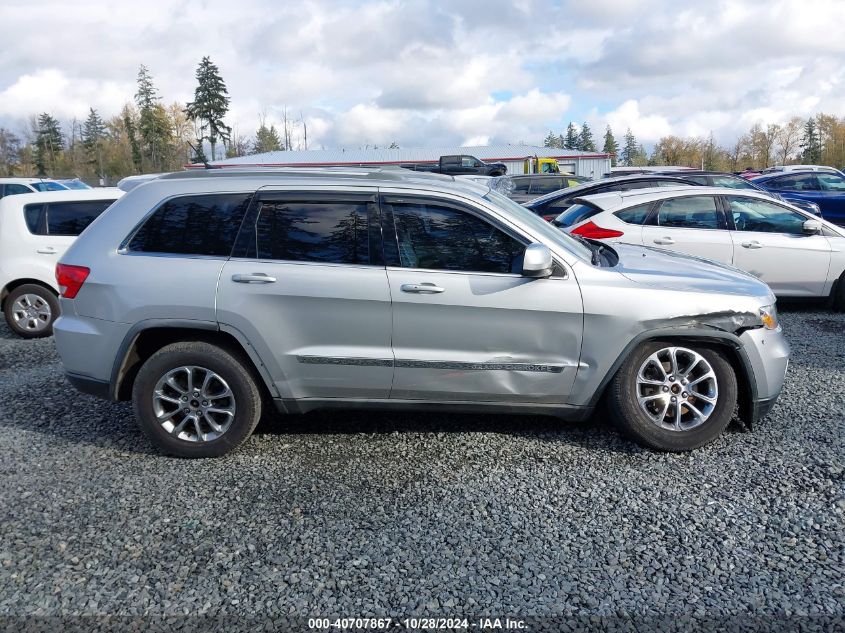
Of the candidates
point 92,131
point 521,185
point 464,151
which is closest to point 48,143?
point 92,131

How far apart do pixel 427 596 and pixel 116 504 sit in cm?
192

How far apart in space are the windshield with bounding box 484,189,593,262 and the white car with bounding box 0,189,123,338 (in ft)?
18.6

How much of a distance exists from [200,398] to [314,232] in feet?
4.19

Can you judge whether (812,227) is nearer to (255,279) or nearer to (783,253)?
(783,253)

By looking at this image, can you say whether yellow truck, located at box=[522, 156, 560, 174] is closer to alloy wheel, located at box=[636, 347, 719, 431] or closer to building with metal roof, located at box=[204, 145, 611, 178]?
building with metal roof, located at box=[204, 145, 611, 178]

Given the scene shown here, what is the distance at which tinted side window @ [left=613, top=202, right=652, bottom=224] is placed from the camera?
812 centimetres

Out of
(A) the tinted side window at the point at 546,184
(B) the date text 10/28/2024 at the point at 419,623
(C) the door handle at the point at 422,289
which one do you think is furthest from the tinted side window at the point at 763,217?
(A) the tinted side window at the point at 546,184

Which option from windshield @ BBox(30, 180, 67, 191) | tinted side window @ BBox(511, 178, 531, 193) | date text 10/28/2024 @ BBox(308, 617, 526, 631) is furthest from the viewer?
tinted side window @ BBox(511, 178, 531, 193)

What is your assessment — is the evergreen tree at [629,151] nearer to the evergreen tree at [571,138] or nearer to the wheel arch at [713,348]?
the evergreen tree at [571,138]

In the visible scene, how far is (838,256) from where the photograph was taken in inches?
312

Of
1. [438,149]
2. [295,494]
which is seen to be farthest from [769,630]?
[438,149]

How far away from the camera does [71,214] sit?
819 cm

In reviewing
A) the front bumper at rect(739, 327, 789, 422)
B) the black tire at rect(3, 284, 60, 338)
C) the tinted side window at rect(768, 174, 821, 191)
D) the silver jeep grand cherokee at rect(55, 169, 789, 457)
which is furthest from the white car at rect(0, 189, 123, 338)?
the tinted side window at rect(768, 174, 821, 191)

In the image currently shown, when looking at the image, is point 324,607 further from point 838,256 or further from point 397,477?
point 838,256
